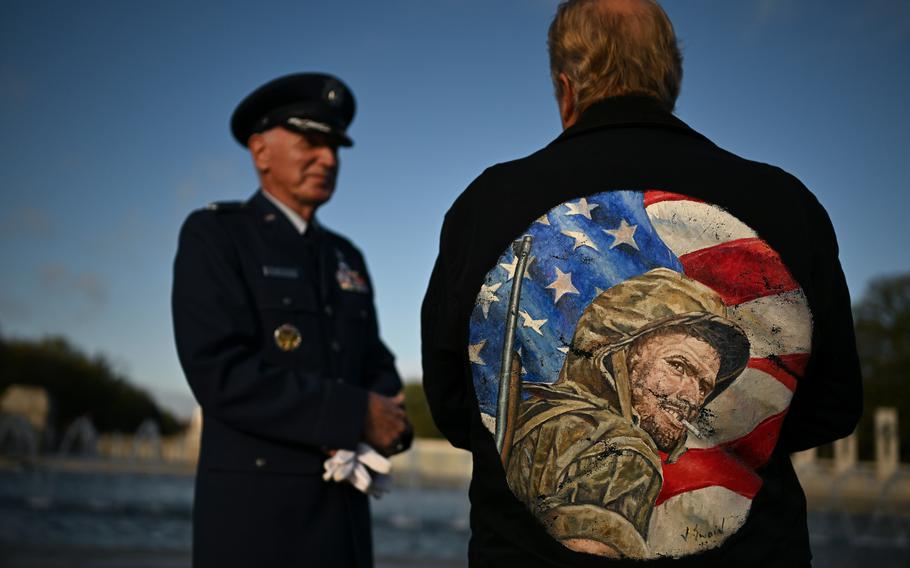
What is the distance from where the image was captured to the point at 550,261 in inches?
72.9

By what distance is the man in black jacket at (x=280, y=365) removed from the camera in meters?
2.79

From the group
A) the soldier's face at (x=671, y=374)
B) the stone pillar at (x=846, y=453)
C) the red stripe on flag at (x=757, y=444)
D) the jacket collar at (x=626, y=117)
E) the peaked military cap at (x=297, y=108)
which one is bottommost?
the stone pillar at (x=846, y=453)

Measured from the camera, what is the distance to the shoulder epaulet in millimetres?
3262

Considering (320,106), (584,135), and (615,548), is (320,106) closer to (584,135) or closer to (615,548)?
(584,135)

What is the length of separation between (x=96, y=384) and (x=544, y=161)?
65.7 metres

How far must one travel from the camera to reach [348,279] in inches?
136

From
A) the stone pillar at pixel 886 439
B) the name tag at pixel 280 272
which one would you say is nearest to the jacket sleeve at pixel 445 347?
the name tag at pixel 280 272

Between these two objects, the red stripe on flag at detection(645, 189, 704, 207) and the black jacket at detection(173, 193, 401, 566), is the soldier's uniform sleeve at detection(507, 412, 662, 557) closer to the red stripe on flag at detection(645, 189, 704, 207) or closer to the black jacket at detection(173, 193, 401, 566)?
the red stripe on flag at detection(645, 189, 704, 207)

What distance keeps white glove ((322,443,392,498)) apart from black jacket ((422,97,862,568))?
3.28 ft

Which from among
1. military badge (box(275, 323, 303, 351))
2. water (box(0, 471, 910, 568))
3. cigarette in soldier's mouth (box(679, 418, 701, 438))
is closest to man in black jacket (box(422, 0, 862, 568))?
cigarette in soldier's mouth (box(679, 418, 701, 438))

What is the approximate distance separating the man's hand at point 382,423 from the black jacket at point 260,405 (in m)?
0.05

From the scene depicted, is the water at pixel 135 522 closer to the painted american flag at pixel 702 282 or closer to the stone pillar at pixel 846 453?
the painted american flag at pixel 702 282

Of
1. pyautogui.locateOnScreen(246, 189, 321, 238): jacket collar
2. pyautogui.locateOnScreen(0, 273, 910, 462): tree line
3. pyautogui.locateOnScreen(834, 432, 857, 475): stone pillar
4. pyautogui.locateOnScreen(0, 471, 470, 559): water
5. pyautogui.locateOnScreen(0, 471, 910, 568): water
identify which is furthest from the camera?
pyautogui.locateOnScreen(0, 273, 910, 462): tree line

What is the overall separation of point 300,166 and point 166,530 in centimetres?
771
